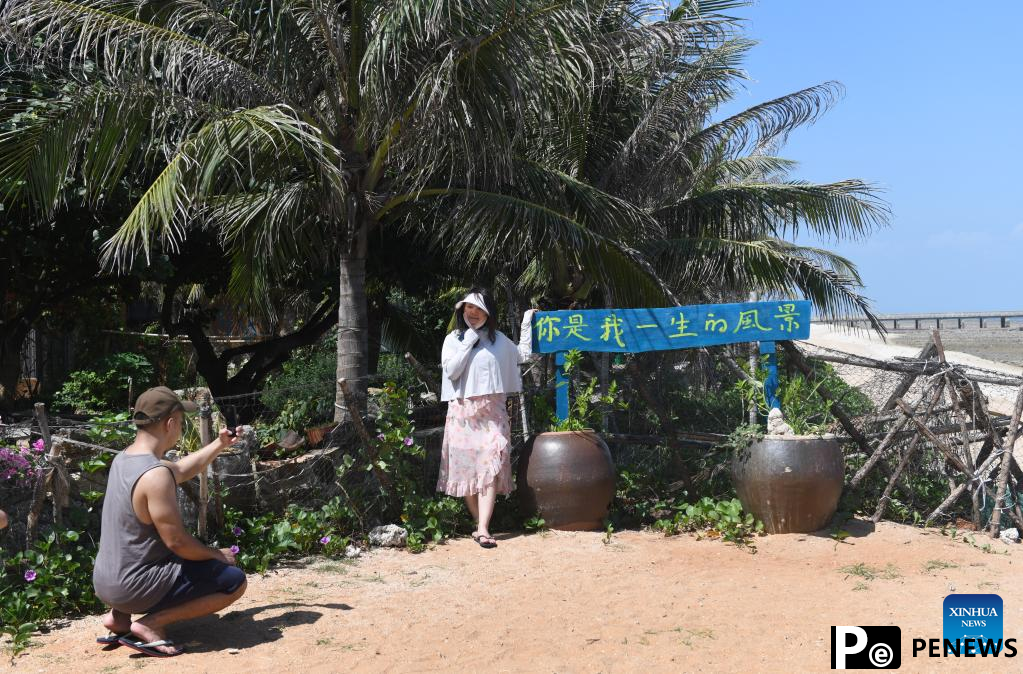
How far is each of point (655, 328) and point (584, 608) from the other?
2.72m

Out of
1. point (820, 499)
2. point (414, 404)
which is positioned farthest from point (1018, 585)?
point (414, 404)

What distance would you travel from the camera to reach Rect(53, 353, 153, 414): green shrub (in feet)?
41.2

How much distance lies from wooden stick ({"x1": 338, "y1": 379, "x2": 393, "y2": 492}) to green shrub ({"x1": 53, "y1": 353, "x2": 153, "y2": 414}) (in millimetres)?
6883

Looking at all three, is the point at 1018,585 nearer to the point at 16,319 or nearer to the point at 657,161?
the point at 657,161

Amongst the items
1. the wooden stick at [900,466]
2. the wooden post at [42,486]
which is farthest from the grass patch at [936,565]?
the wooden post at [42,486]

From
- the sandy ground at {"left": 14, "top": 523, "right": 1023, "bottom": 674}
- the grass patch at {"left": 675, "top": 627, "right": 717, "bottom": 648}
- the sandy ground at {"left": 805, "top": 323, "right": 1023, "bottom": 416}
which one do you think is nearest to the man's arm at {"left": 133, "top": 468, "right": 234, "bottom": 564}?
the sandy ground at {"left": 14, "top": 523, "right": 1023, "bottom": 674}

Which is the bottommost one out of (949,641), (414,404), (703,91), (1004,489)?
(949,641)

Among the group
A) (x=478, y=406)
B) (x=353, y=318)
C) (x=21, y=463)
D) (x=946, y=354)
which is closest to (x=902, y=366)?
(x=478, y=406)

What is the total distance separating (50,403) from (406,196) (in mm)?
7502

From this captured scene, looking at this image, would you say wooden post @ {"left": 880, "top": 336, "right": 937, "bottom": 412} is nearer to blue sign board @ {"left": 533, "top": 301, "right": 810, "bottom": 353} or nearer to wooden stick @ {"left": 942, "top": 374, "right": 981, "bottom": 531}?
wooden stick @ {"left": 942, "top": 374, "right": 981, "bottom": 531}

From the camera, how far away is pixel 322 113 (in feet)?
28.1

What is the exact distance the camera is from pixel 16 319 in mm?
10828

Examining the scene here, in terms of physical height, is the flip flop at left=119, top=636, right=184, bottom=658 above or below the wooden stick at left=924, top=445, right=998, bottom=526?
below

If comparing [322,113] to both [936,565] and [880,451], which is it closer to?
[880,451]
